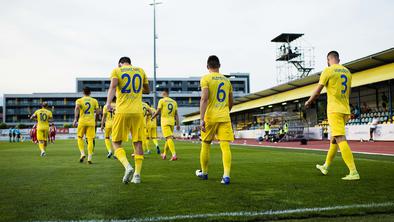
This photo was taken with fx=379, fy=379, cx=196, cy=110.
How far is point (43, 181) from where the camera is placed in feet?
22.5

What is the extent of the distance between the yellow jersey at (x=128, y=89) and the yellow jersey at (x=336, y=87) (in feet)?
10.7

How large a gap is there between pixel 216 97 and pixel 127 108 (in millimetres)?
1536

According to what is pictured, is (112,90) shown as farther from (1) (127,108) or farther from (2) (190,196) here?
(2) (190,196)

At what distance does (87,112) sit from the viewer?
10.9 m

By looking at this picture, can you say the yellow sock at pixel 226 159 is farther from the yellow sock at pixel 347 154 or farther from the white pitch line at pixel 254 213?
the white pitch line at pixel 254 213

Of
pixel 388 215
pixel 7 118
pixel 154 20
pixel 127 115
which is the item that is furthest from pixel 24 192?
pixel 7 118

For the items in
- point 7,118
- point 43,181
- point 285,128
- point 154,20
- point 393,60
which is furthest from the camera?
point 7,118

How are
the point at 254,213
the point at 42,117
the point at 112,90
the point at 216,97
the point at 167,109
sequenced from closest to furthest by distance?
1. the point at 254,213
2. the point at 112,90
3. the point at 216,97
4. the point at 167,109
5. the point at 42,117

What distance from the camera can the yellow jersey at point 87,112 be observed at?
10.9 m

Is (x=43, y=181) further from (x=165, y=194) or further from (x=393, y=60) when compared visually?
(x=393, y=60)

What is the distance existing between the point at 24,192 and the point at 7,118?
107134 millimetres

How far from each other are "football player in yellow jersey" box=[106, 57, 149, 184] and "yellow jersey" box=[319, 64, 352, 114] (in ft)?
10.7

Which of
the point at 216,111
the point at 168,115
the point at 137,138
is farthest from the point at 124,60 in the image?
the point at 168,115

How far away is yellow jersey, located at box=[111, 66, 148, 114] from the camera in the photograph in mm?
6496
